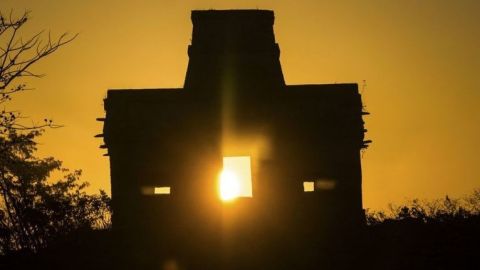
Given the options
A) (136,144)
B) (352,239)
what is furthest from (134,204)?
(352,239)

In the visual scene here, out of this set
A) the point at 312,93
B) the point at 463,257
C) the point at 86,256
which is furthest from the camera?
the point at 312,93

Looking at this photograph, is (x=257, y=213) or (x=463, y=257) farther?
(x=257, y=213)

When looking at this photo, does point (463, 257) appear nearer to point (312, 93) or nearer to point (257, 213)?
point (257, 213)

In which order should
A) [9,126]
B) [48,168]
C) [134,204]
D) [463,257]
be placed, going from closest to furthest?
[9,126], [463,257], [134,204], [48,168]

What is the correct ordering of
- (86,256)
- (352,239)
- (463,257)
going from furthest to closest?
(352,239)
(86,256)
(463,257)

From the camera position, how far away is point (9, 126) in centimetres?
1155

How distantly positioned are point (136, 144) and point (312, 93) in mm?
6697

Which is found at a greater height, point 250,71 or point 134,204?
point 250,71

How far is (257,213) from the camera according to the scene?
22.8 m

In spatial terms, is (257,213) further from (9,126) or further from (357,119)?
(9,126)

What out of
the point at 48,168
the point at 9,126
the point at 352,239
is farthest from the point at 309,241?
the point at 48,168

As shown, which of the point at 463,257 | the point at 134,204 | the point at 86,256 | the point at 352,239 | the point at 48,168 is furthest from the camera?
the point at 48,168

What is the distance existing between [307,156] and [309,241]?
611cm

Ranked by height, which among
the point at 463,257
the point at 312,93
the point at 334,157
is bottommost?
the point at 463,257
